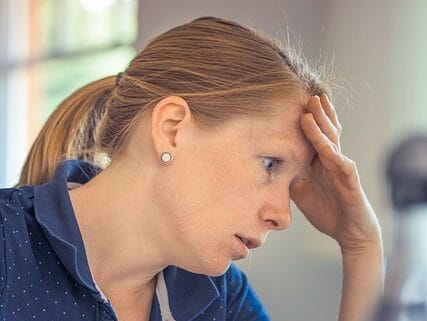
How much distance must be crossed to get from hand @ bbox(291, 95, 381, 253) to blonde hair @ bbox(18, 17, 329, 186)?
40mm

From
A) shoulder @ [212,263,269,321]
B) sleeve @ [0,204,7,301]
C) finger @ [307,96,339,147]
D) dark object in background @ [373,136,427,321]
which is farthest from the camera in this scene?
shoulder @ [212,263,269,321]

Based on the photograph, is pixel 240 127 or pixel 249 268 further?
pixel 249 268

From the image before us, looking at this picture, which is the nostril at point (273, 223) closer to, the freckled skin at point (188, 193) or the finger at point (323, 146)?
the freckled skin at point (188, 193)

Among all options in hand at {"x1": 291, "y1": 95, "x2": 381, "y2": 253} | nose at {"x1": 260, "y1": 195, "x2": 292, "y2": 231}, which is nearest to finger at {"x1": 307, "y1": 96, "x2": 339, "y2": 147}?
hand at {"x1": 291, "y1": 95, "x2": 381, "y2": 253}

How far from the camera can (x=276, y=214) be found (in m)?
0.86

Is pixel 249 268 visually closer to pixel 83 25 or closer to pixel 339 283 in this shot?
pixel 339 283

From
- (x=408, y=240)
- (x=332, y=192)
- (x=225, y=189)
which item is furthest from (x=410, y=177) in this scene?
(x=332, y=192)

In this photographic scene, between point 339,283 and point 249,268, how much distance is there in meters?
0.37

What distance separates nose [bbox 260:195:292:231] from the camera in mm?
854

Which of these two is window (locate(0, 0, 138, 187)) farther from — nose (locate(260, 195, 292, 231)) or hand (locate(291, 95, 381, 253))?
nose (locate(260, 195, 292, 231))

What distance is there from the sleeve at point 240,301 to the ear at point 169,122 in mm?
286

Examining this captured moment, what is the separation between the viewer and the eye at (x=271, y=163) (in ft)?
2.83

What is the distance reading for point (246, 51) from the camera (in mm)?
883

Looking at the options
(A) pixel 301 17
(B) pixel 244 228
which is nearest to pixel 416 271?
(B) pixel 244 228
